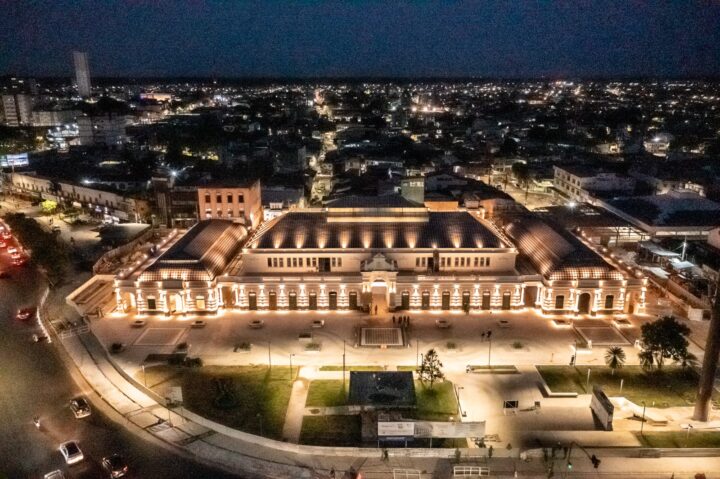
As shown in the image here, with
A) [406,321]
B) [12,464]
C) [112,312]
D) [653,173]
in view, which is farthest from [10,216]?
[653,173]

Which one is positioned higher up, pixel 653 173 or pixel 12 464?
pixel 653 173

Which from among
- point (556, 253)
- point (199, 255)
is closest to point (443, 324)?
point (556, 253)

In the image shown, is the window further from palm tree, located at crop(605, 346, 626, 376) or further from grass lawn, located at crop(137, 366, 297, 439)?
grass lawn, located at crop(137, 366, 297, 439)

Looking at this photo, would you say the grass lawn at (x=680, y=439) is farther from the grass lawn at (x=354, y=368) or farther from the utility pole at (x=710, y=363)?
the grass lawn at (x=354, y=368)

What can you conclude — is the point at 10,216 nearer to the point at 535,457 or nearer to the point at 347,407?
the point at 347,407

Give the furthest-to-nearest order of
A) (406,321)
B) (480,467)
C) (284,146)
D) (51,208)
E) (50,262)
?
(284,146) → (51,208) → (50,262) → (406,321) → (480,467)

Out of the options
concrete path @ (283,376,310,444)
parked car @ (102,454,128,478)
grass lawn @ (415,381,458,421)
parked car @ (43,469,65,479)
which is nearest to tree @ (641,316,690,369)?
grass lawn @ (415,381,458,421)

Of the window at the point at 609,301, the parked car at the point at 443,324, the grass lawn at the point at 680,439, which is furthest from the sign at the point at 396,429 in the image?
the window at the point at 609,301
